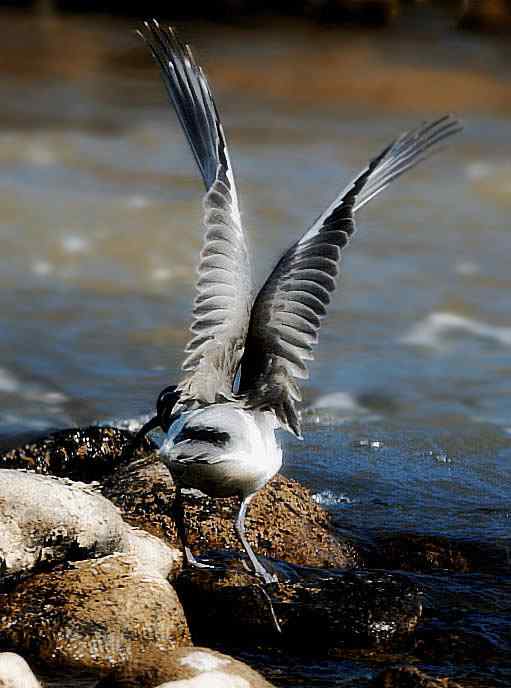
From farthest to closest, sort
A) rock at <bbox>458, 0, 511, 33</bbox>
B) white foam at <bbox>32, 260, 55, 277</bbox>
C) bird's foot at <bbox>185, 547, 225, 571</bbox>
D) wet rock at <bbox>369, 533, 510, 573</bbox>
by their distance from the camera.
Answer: rock at <bbox>458, 0, 511, 33</bbox> < white foam at <bbox>32, 260, 55, 277</bbox> < wet rock at <bbox>369, 533, 510, 573</bbox> < bird's foot at <bbox>185, 547, 225, 571</bbox>

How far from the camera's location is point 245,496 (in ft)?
17.7

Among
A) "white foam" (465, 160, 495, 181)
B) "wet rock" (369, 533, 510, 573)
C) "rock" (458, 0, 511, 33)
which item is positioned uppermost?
"rock" (458, 0, 511, 33)

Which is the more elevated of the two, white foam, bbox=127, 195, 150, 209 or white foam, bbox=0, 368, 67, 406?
white foam, bbox=127, 195, 150, 209

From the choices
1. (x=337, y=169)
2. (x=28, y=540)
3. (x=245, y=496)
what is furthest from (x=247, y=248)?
(x=337, y=169)

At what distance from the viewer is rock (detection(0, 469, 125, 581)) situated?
532 cm

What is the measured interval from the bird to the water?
781 mm

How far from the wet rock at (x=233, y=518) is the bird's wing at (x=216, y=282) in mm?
895

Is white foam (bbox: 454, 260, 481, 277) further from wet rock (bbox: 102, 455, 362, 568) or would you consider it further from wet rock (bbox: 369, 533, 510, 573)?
wet rock (bbox: 102, 455, 362, 568)

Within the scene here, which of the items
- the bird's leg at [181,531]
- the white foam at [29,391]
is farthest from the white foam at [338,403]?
the bird's leg at [181,531]

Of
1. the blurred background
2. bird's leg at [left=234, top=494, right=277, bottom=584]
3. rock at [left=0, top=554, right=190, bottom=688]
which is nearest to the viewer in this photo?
rock at [left=0, top=554, right=190, bottom=688]

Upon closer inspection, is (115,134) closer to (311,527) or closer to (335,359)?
(335,359)

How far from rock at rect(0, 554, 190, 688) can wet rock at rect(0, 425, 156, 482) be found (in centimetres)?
173

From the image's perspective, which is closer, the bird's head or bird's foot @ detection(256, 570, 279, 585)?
bird's foot @ detection(256, 570, 279, 585)

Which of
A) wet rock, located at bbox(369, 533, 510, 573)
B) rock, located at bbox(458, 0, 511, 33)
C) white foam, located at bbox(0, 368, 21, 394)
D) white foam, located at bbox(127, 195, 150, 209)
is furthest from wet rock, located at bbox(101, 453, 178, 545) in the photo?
rock, located at bbox(458, 0, 511, 33)
